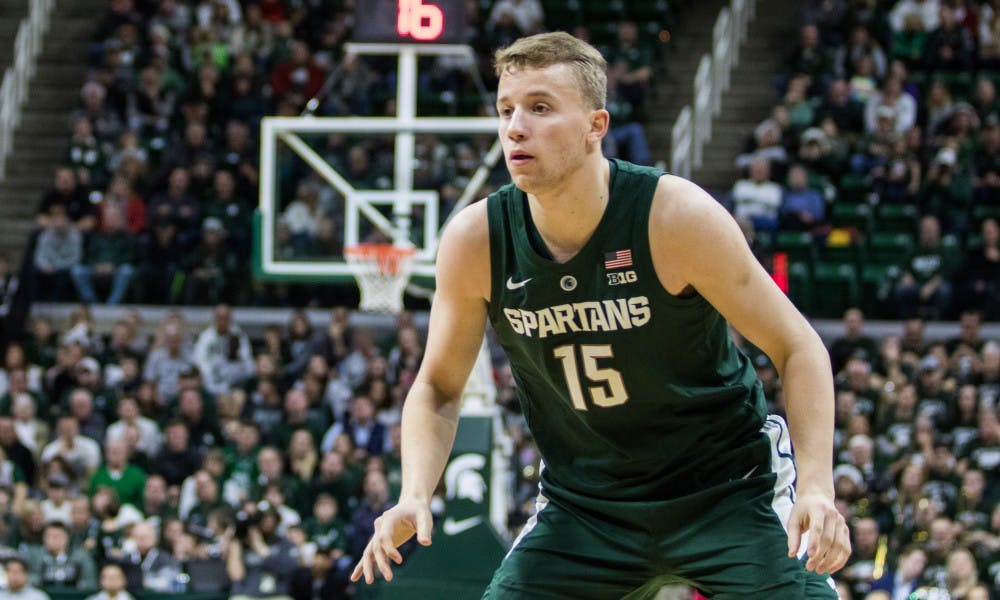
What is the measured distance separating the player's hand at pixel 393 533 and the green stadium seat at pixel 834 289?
1272 cm

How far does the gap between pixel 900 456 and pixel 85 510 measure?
22.7ft

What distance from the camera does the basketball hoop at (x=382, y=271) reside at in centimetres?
1301

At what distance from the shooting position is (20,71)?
68.0 feet

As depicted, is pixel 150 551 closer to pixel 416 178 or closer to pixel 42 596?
pixel 42 596

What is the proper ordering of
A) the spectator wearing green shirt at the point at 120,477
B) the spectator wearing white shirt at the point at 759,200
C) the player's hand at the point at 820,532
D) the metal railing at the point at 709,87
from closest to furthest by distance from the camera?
1. the player's hand at the point at 820,532
2. the spectator wearing green shirt at the point at 120,477
3. the spectator wearing white shirt at the point at 759,200
4. the metal railing at the point at 709,87

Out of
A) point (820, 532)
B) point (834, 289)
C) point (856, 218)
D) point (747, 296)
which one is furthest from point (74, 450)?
point (820, 532)

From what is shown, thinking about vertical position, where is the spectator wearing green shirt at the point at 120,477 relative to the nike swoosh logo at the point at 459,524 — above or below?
below

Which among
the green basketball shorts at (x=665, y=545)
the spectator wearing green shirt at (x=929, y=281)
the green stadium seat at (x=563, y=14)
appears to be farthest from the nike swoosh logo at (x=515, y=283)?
the green stadium seat at (x=563, y=14)

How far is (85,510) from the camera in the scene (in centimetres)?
1362

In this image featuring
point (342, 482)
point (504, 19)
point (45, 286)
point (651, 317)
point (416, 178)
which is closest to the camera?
point (651, 317)

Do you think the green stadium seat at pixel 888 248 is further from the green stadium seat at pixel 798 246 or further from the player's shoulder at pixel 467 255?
the player's shoulder at pixel 467 255

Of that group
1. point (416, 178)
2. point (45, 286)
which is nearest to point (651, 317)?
point (416, 178)

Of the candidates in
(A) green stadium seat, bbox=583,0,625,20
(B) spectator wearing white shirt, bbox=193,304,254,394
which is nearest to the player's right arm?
(B) spectator wearing white shirt, bbox=193,304,254,394

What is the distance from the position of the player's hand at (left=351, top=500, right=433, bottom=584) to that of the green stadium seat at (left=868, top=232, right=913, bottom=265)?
42.5ft
